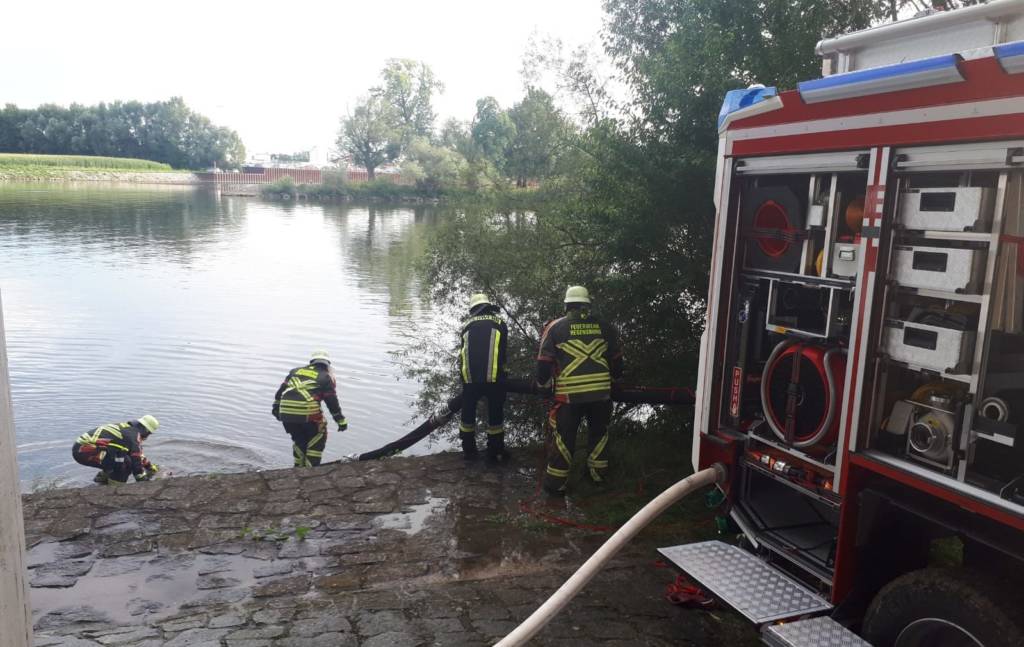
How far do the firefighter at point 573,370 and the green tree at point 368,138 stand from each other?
8349cm

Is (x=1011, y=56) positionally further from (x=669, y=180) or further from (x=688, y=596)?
(x=669, y=180)

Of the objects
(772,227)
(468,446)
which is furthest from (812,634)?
(468,446)

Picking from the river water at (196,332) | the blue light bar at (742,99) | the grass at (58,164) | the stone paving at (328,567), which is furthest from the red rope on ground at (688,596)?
the grass at (58,164)

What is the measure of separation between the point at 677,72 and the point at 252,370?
13.3 meters

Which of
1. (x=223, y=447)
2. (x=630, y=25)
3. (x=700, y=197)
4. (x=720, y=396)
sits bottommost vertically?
(x=223, y=447)

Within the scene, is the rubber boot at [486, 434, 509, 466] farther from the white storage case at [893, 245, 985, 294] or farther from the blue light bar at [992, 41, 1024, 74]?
the blue light bar at [992, 41, 1024, 74]

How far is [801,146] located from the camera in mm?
4184

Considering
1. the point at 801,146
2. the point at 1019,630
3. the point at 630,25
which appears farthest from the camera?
the point at 630,25

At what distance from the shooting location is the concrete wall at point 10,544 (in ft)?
7.51

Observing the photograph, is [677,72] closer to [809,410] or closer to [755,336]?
[755,336]

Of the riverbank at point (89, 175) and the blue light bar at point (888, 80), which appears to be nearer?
the blue light bar at point (888, 80)

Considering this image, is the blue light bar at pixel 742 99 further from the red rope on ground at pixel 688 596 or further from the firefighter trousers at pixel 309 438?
the firefighter trousers at pixel 309 438

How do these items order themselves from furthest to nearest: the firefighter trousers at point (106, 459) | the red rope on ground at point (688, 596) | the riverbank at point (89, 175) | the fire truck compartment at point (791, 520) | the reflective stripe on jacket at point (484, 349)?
the riverbank at point (89, 175) → the firefighter trousers at point (106, 459) → the reflective stripe on jacket at point (484, 349) → the red rope on ground at point (688, 596) → the fire truck compartment at point (791, 520)

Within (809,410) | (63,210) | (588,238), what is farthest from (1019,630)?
(63,210)
